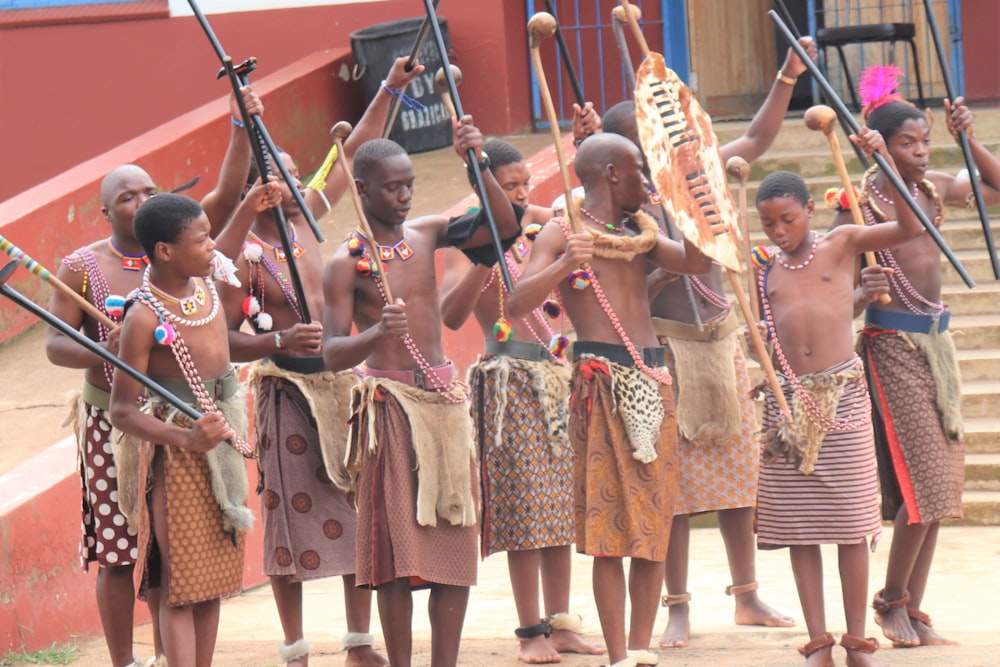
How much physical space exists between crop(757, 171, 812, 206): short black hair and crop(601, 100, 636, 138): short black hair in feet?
2.85

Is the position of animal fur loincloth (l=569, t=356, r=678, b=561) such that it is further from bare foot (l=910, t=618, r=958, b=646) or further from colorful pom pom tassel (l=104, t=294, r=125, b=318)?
colorful pom pom tassel (l=104, t=294, r=125, b=318)

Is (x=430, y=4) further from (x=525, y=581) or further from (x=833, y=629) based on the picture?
(x=833, y=629)

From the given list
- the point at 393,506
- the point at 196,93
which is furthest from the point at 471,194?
the point at 393,506

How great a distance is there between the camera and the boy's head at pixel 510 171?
620 centimetres

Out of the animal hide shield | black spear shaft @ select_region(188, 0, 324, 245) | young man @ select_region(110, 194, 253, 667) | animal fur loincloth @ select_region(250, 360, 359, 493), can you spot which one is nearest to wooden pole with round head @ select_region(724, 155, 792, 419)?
the animal hide shield

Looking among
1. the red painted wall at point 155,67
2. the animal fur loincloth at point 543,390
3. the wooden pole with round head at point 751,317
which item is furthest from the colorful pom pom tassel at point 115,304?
the red painted wall at point 155,67

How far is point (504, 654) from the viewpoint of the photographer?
607 centimetres

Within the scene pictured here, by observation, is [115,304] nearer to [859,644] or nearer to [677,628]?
[677,628]

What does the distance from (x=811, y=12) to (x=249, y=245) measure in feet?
23.8

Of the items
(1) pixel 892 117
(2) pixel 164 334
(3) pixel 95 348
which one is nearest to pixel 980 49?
(1) pixel 892 117

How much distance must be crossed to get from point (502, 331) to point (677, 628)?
4.32ft

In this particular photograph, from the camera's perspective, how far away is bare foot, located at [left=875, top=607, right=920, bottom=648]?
5805 millimetres

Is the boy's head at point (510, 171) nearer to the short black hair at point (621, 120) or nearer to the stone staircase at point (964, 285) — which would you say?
the short black hair at point (621, 120)

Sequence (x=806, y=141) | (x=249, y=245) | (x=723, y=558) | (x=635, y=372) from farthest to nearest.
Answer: (x=806, y=141) → (x=723, y=558) → (x=249, y=245) → (x=635, y=372)
